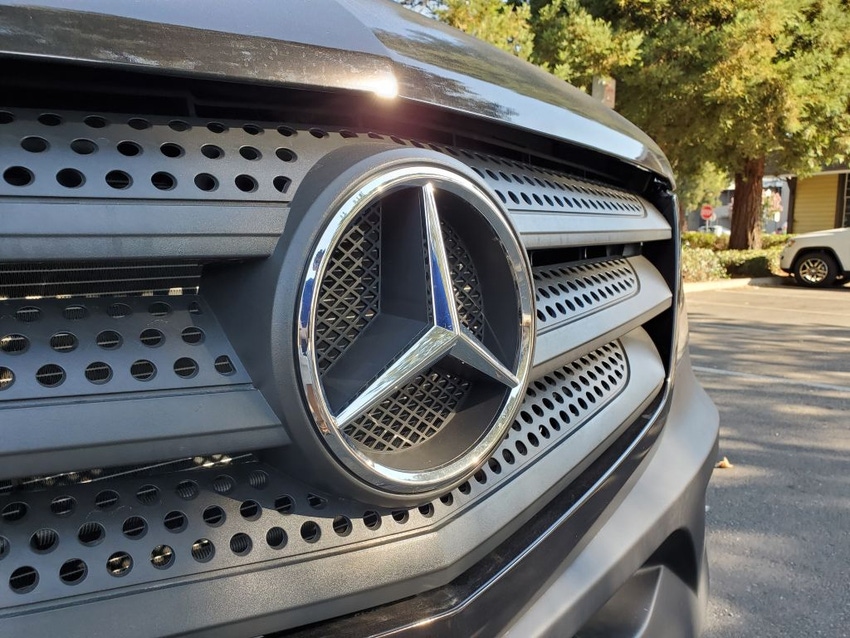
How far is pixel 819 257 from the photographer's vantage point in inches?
514

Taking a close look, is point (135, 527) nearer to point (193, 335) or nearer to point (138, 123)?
point (193, 335)

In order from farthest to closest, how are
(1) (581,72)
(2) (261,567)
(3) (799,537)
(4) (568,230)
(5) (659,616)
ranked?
(1) (581,72)
(3) (799,537)
(5) (659,616)
(4) (568,230)
(2) (261,567)

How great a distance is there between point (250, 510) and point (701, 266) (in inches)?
554

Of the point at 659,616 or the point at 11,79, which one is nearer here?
the point at 11,79

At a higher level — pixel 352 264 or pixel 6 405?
pixel 352 264

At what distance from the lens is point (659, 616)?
1240mm

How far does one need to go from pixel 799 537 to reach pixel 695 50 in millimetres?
11184

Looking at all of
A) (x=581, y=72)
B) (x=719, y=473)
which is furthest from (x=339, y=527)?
(x=581, y=72)

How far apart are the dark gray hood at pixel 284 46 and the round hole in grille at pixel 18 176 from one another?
0.10m

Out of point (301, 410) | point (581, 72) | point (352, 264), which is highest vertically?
point (581, 72)

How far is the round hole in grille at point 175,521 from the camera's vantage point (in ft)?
2.25

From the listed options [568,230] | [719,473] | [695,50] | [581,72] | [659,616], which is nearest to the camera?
[568,230]

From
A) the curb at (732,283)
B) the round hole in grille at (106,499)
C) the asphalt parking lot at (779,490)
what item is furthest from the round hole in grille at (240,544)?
the curb at (732,283)

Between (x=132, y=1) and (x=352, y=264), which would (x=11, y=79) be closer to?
(x=132, y=1)
